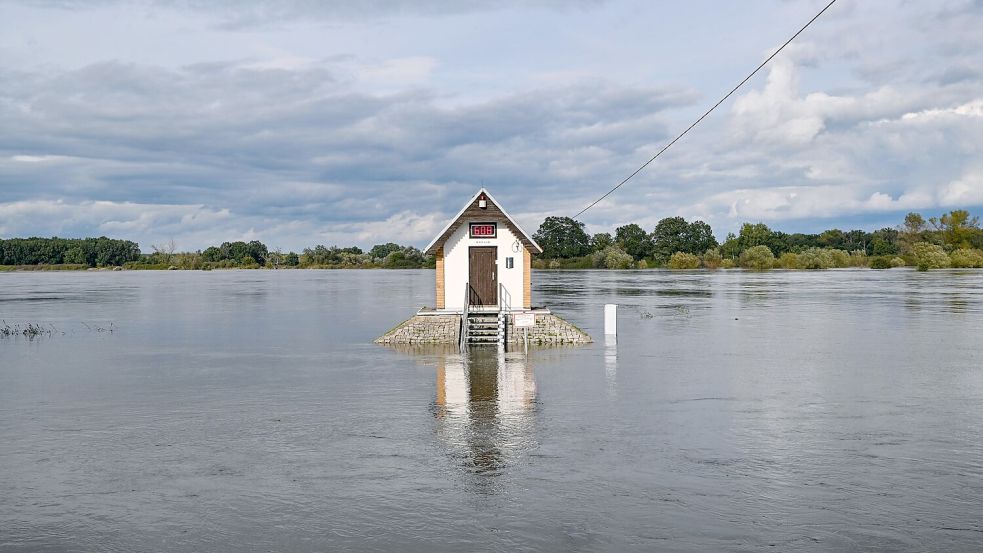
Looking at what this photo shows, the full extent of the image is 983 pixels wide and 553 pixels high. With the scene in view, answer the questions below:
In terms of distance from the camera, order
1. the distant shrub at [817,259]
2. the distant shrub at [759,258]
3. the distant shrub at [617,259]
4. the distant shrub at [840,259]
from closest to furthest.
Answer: the distant shrub at [817,259], the distant shrub at [840,259], the distant shrub at [759,258], the distant shrub at [617,259]

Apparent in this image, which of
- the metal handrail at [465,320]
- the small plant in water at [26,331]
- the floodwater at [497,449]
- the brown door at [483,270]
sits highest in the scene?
the brown door at [483,270]

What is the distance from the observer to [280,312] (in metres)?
46.4

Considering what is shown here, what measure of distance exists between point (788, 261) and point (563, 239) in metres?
42.6

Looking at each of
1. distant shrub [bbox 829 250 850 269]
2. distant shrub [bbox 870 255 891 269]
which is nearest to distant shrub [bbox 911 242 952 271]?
distant shrub [bbox 870 255 891 269]

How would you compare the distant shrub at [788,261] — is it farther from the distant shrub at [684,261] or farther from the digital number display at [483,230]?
the digital number display at [483,230]

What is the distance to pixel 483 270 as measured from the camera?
27672mm

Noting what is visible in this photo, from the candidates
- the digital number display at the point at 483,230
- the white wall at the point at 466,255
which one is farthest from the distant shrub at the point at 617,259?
the digital number display at the point at 483,230

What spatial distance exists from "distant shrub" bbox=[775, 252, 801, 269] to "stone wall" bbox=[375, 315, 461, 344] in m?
120

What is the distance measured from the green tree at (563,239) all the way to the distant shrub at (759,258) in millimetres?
31295

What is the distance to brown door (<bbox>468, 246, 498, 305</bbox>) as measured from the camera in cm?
2766

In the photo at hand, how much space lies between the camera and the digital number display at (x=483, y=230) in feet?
90.4

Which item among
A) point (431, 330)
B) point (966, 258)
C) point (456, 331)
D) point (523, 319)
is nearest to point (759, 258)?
point (966, 258)

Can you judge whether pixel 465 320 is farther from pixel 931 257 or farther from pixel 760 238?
pixel 760 238

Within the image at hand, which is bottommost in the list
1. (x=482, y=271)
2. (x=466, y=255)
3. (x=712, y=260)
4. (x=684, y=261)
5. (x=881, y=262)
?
(x=482, y=271)
